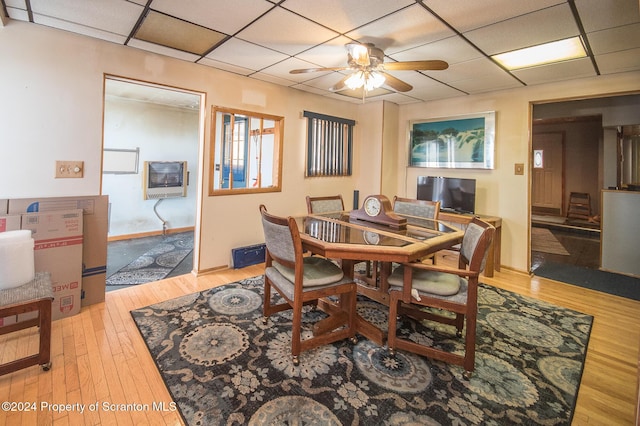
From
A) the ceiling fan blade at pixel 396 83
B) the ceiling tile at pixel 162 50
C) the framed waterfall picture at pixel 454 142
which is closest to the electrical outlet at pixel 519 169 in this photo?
the framed waterfall picture at pixel 454 142

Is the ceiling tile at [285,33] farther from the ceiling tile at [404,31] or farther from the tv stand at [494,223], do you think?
the tv stand at [494,223]

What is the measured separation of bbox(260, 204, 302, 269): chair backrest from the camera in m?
1.90

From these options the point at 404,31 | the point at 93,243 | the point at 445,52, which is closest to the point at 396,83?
the point at 404,31

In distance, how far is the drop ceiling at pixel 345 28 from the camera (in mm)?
2018

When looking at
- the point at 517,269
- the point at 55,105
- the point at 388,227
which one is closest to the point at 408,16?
the point at 388,227

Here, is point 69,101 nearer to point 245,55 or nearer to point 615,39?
point 245,55

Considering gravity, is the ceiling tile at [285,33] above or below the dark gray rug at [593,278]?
above

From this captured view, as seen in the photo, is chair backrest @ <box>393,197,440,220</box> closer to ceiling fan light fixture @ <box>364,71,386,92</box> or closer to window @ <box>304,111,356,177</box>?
ceiling fan light fixture @ <box>364,71,386,92</box>

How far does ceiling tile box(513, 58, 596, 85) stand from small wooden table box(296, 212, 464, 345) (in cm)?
203

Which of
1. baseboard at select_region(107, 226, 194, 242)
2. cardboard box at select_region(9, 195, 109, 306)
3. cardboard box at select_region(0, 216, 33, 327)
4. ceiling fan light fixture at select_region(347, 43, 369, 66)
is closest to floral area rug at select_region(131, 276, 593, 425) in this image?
cardboard box at select_region(9, 195, 109, 306)

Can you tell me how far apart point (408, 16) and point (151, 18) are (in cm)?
192

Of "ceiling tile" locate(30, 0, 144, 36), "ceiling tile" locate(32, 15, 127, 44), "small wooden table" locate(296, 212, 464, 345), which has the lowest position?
"small wooden table" locate(296, 212, 464, 345)

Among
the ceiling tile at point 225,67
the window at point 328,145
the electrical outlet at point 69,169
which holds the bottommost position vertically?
the electrical outlet at point 69,169

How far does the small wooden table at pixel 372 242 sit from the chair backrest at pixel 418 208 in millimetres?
395
